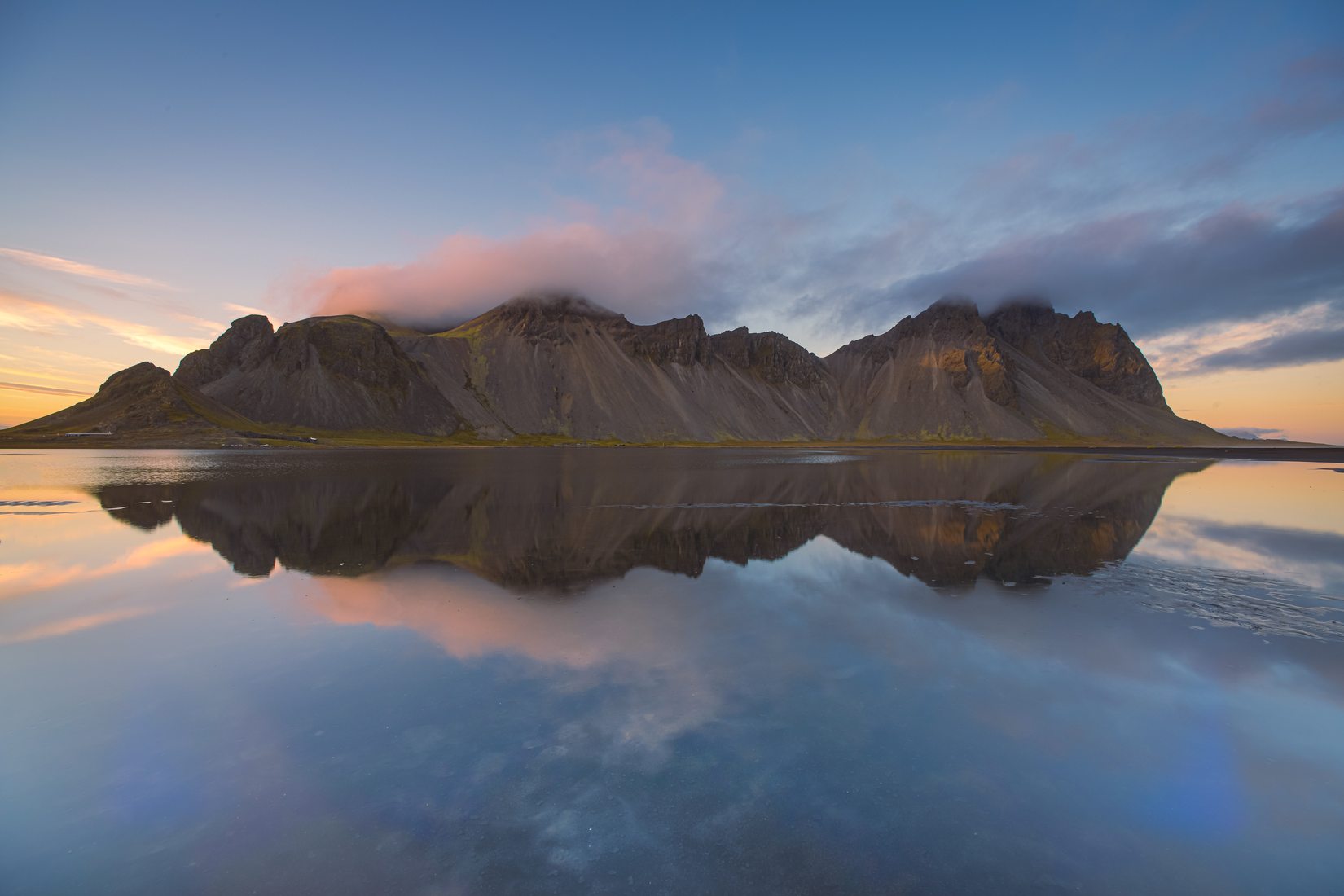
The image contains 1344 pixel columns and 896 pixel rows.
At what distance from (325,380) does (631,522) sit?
17866 cm

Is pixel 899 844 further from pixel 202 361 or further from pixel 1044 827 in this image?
pixel 202 361

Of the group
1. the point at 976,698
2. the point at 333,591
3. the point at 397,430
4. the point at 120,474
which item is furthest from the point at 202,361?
the point at 976,698

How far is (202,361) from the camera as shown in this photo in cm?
19625

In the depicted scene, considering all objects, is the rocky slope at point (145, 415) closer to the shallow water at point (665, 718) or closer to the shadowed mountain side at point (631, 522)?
the shadowed mountain side at point (631, 522)

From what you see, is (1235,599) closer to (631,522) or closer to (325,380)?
(631,522)

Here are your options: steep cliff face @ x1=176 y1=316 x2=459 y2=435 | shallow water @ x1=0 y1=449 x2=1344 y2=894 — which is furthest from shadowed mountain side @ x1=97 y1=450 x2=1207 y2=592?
steep cliff face @ x1=176 y1=316 x2=459 y2=435

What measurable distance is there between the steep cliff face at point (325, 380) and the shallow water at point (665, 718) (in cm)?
16439

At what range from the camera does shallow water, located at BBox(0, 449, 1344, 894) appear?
652cm

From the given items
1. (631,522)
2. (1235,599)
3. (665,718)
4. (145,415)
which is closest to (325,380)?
(145,415)

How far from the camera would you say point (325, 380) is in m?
176

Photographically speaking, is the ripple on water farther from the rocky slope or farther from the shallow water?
the rocky slope

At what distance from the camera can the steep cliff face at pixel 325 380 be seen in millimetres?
171000

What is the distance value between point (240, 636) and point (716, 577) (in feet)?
40.7

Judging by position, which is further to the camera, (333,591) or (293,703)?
(333,591)
